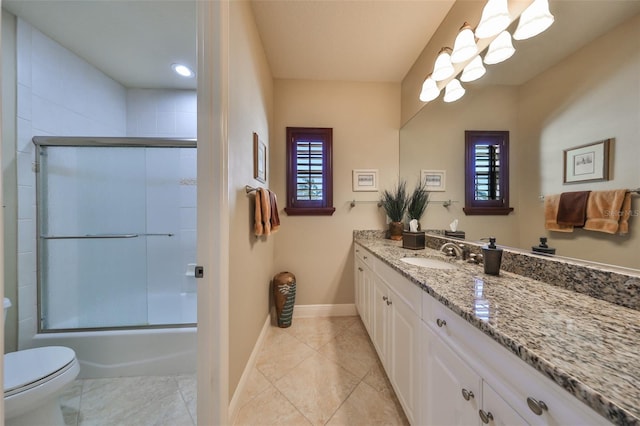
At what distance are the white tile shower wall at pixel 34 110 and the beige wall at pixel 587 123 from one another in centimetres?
307

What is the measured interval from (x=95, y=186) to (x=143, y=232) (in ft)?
1.72

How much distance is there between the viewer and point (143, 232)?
2121 mm

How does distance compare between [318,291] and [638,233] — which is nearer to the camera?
[638,233]

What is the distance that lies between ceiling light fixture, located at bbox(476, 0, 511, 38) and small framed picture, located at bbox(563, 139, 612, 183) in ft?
2.56

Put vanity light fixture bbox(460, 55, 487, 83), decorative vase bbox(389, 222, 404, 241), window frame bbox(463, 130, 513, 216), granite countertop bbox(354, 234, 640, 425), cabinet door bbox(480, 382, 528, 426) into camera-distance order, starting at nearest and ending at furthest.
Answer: granite countertop bbox(354, 234, 640, 425) < cabinet door bbox(480, 382, 528, 426) < window frame bbox(463, 130, 513, 216) < vanity light fixture bbox(460, 55, 487, 83) < decorative vase bbox(389, 222, 404, 241)

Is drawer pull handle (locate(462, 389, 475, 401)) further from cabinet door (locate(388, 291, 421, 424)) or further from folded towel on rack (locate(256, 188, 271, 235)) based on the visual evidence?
folded towel on rack (locate(256, 188, 271, 235))

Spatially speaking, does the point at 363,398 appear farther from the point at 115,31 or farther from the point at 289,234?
the point at 115,31

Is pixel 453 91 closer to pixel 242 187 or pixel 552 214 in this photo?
pixel 552 214

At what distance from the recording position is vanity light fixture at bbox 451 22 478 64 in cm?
140

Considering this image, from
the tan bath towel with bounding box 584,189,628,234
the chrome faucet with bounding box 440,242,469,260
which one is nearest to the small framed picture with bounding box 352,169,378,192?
the chrome faucet with bounding box 440,242,469,260

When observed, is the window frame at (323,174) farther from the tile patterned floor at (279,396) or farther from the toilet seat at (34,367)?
the toilet seat at (34,367)

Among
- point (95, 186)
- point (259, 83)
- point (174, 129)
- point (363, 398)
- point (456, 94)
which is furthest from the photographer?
point (174, 129)

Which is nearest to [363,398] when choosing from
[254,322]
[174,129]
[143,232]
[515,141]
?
[254,322]

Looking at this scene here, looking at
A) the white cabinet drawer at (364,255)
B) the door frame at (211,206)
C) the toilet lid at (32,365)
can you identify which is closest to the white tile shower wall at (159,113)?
the door frame at (211,206)
